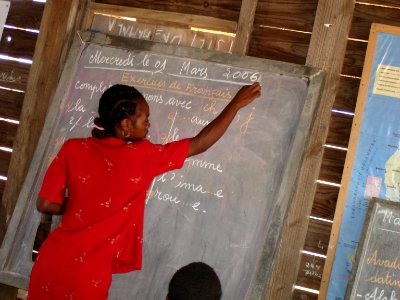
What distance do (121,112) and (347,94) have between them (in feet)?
4.79

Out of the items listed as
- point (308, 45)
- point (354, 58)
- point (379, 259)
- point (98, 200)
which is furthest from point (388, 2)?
point (98, 200)

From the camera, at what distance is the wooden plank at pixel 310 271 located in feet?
11.8

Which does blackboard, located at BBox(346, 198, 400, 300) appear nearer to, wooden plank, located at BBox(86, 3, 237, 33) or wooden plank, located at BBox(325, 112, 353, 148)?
wooden plank, located at BBox(325, 112, 353, 148)

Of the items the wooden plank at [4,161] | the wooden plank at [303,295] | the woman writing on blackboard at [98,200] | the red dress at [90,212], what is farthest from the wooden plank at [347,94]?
the wooden plank at [4,161]

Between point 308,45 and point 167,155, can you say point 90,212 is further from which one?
point 308,45

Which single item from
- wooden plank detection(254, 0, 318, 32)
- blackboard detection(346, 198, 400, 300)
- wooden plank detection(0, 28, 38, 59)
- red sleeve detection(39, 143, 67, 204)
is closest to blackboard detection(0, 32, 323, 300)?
blackboard detection(346, 198, 400, 300)

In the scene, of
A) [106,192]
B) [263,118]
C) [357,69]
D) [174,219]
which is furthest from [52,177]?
[357,69]

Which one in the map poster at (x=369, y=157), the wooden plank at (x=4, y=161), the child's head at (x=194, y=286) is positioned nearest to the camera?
the child's head at (x=194, y=286)

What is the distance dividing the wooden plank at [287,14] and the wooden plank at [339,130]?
59cm

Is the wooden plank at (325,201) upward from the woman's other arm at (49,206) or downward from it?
upward

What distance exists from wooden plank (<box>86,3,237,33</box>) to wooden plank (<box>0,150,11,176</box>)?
1109 mm

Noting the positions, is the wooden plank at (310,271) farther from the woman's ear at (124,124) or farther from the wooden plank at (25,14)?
the wooden plank at (25,14)

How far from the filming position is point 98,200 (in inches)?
109

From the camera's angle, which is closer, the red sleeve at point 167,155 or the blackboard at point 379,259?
the red sleeve at point 167,155
